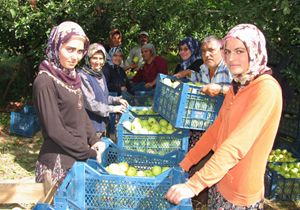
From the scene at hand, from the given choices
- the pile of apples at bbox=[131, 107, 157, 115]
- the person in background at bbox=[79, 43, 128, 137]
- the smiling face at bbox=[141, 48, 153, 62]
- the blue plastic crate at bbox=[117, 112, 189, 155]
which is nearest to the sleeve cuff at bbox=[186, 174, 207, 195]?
the blue plastic crate at bbox=[117, 112, 189, 155]

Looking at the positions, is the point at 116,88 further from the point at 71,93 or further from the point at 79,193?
the point at 79,193

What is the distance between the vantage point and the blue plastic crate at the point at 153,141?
375 centimetres

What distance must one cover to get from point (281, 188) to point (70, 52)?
3.34m

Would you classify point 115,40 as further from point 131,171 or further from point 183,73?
point 131,171

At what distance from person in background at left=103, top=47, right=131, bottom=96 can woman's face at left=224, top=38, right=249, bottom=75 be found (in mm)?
4187

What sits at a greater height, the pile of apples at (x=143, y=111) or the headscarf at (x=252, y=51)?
the headscarf at (x=252, y=51)

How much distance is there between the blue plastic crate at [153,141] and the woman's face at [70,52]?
1.17 m

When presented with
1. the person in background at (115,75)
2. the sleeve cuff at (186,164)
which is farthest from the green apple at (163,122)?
the person in background at (115,75)

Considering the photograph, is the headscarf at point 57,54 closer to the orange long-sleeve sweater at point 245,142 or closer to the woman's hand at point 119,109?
the orange long-sleeve sweater at point 245,142

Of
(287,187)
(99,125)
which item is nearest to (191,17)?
(99,125)

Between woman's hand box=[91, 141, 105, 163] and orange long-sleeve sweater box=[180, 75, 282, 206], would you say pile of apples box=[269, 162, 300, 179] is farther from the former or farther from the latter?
orange long-sleeve sweater box=[180, 75, 282, 206]

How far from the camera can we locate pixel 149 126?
413 centimetres

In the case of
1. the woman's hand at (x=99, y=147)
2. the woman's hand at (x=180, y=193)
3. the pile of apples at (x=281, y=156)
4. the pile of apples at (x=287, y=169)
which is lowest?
the pile of apples at (x=287, y=169)

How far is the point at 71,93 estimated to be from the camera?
2.72 meters
